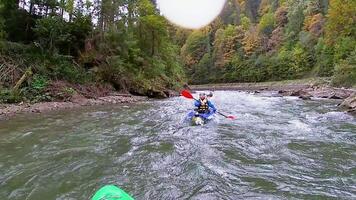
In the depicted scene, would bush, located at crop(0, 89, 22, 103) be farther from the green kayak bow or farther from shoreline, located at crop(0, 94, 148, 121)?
the green kayak bow

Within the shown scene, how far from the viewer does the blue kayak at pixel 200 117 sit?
37.5 ft

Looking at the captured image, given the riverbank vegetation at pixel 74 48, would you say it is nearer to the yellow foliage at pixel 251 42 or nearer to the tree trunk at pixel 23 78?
the tree trunk at pixel 23 78

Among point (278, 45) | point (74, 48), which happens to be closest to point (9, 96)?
point (74, 48)

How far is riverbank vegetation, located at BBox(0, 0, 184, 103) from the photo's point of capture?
53.9 feet

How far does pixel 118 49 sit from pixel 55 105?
381 inches

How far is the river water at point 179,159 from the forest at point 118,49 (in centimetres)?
663

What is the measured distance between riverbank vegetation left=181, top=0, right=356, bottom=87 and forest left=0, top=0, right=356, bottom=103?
16 centimetres

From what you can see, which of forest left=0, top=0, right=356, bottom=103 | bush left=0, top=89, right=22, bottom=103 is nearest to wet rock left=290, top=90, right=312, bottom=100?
forest left=0, top=0, right=356, bottom=103

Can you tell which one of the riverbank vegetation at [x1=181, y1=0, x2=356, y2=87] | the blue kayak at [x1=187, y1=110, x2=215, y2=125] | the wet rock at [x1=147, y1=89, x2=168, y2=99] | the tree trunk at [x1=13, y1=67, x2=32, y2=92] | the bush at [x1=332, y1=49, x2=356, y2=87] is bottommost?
the wet rock at [x1=147, y1=89, x2=168, y2=99]

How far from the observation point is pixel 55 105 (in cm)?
1544

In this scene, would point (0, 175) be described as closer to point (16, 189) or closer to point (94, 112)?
point (16, 189)

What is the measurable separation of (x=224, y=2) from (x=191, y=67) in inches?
1064

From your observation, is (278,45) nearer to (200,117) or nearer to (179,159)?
(200,117)

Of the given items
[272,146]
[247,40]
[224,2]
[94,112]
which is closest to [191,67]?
[247,40]
